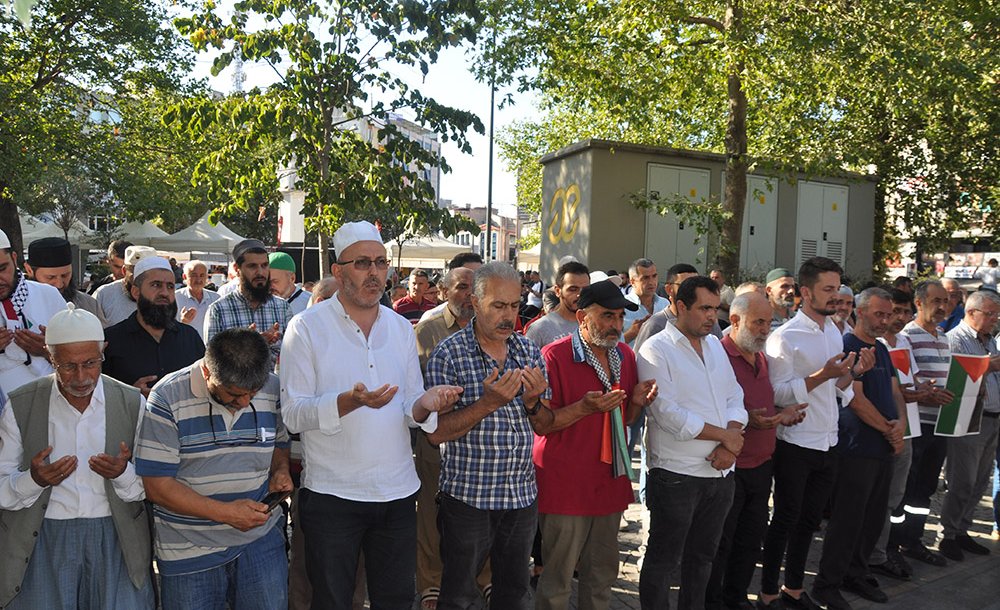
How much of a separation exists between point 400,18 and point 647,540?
4590 mm

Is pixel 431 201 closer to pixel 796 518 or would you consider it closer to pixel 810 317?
pixel 810 317

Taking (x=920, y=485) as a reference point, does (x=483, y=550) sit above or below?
above

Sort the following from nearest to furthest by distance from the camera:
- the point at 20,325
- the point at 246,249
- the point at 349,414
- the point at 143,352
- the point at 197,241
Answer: the point at 349,414 < the point at 20,325 < the point at 143,352 < the point at 246,249 < the point at 197,241

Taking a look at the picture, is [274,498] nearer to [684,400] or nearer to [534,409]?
[534,409]

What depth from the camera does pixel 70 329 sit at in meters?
3.24

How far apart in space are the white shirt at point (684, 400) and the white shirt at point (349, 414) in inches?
58.2

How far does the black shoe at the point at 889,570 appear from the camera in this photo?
592cm

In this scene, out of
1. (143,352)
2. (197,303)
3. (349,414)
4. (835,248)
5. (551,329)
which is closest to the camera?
(349,414)

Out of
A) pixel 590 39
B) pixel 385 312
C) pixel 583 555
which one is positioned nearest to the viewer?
pixel 385 312

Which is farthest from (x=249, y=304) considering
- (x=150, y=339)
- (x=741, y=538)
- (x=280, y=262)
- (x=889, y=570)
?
(x=889, y=570)

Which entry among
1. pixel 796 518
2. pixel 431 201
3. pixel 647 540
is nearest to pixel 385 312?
pixel 647 540

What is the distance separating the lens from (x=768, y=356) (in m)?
5.17

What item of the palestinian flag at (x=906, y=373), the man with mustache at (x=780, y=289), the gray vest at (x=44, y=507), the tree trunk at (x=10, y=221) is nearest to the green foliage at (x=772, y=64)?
the man with mustache at (x=780, y=289)

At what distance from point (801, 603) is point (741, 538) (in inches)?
28.7
